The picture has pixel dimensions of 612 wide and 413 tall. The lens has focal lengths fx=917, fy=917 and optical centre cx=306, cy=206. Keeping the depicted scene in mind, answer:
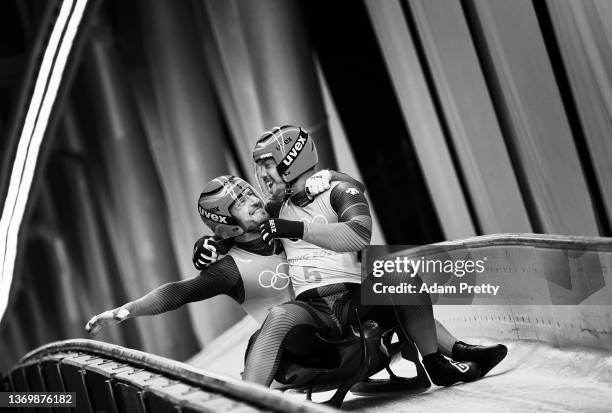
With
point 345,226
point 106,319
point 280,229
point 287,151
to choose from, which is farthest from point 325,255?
point 106,319

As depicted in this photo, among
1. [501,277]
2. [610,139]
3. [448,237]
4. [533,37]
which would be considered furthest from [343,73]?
[501,277]

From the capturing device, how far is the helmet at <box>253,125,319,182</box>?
4.74 meters

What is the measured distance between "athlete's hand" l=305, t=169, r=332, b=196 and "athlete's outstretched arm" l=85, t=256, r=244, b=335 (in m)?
0.62

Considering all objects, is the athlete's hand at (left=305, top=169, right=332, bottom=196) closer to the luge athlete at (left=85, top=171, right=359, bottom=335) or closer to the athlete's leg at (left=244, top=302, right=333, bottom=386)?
the luge athlete at (left=85, top=171, right=359, bottom=335)

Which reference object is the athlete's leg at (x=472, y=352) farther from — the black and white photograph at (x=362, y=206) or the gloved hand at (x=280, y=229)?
the gloved hand at (x=280, y=229)

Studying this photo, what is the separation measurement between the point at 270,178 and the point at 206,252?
1.68ft

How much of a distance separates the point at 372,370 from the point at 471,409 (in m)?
0.58

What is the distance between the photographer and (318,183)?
4.65 metres

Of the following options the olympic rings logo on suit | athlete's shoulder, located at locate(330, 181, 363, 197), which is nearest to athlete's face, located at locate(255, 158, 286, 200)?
athlete's shoulder, located at locate(330, 181, 363, 197)

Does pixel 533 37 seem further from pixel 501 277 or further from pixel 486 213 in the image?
pixel 501 277

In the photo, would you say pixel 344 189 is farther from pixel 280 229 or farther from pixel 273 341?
pixel 273 341

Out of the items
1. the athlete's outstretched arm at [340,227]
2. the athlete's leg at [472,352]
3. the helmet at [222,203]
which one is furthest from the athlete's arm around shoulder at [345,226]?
the athlete's leg at [472,352]

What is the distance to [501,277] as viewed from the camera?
595 cm

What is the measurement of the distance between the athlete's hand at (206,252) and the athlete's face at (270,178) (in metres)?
0.41
